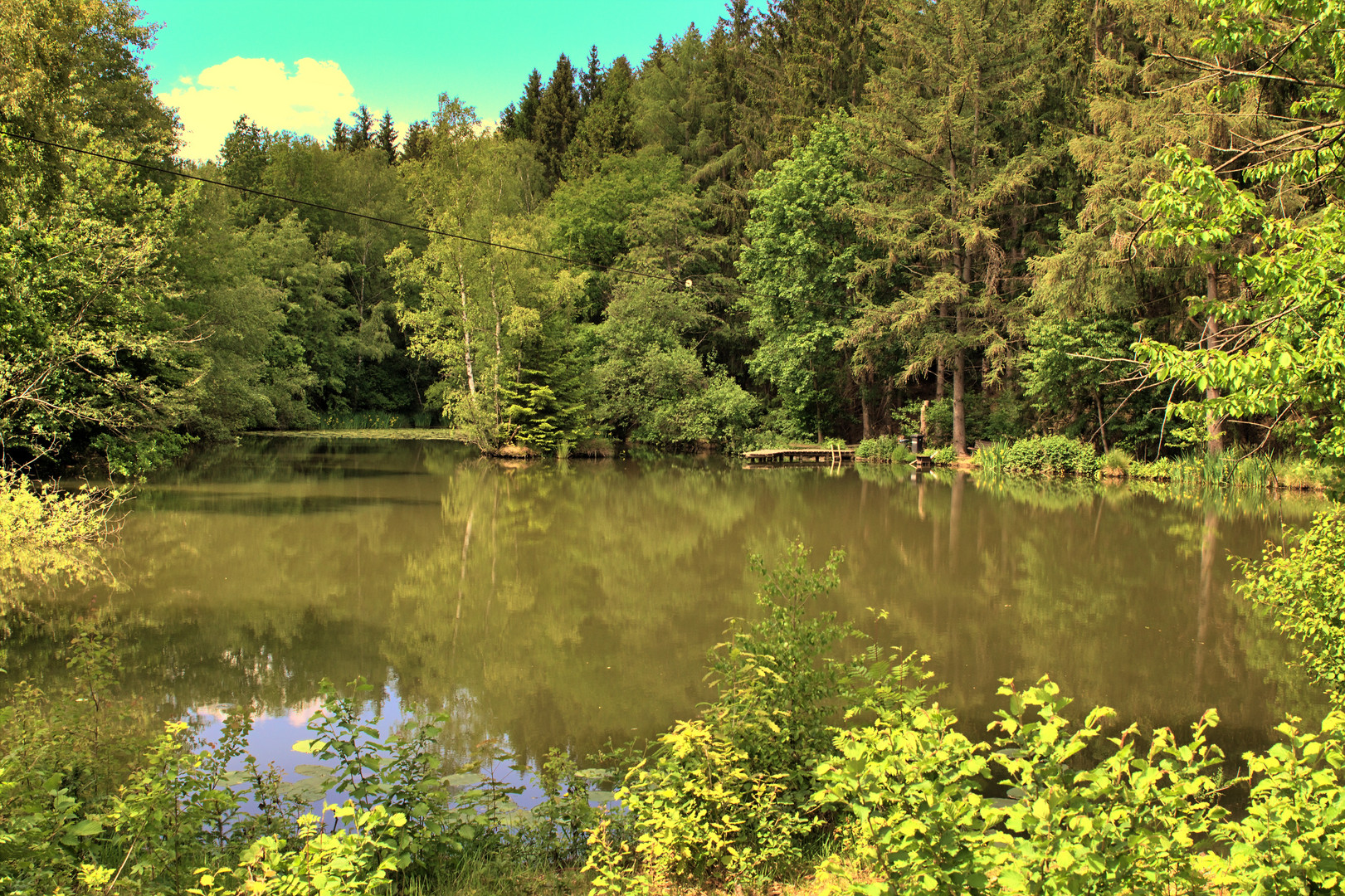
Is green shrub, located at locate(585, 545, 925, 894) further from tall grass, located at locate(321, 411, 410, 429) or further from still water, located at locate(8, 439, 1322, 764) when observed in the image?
tall grass, located at locate(321, 411, 410, 429)

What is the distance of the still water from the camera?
7.39m

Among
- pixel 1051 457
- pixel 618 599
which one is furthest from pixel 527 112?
pixel 618 599

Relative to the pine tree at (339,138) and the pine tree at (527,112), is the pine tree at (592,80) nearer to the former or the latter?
the pine tree at (527,112)

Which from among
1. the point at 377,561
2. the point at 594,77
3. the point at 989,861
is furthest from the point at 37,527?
the point at 594,77

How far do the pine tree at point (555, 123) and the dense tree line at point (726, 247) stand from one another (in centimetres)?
169

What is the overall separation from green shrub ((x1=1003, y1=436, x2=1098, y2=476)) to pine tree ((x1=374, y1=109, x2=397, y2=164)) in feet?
171

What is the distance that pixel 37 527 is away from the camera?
40.2 ft

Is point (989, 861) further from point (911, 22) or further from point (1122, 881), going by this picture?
point (911, 22)

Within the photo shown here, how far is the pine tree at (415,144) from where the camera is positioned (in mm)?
58938

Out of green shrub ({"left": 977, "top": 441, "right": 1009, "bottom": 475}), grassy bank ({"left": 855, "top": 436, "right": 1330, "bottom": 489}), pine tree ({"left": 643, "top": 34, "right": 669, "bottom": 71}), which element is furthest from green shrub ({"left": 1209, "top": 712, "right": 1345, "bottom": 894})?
pine tree ({"left": 643, "top": 34, "right": 669, "bottom": 71})

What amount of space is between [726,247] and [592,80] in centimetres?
2578

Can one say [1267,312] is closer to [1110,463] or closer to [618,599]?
[618,599]

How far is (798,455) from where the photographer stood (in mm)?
32188

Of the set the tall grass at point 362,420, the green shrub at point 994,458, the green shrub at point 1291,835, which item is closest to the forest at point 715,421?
the green shrub at point 1291,835
